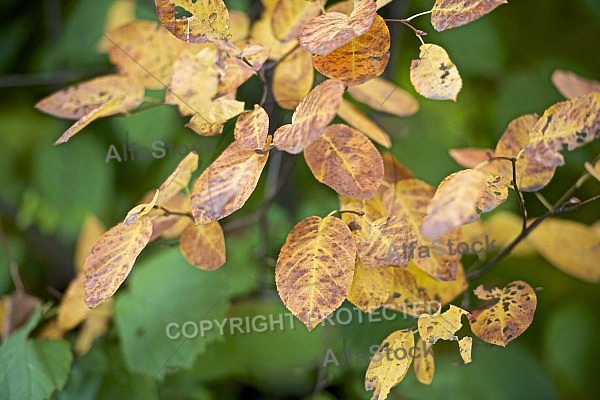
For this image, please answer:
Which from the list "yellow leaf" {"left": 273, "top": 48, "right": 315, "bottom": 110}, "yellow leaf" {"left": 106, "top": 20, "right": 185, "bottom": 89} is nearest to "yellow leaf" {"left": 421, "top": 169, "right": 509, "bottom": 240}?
"yellow leaf" {"left": 273, "top": 48, "right": 315, "bottom": 110}

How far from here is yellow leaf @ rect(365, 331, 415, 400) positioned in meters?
0.36

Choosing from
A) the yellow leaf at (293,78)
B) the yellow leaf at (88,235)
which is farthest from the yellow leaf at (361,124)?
the yellow leaf at (88,235)

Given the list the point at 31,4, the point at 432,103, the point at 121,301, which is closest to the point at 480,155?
the point at 121,301

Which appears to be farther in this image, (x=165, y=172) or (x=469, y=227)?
(x=165, y=172)

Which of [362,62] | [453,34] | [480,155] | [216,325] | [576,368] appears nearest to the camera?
[362,62]

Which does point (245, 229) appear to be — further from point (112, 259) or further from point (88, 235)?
point (112, 259)

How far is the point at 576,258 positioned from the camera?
57 cm

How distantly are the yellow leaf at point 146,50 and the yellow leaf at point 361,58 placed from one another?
6.6 inches

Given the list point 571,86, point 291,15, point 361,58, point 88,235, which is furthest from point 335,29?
point 88,235

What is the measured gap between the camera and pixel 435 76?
1.20 ft

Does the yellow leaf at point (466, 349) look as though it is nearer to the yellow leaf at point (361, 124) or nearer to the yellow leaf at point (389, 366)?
the yellow leaf at point (389, 366)

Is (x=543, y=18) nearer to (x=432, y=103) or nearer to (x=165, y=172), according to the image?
(x=432, y=103)

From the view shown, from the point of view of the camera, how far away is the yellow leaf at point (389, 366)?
362 mm

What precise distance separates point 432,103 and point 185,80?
22.4 inches
